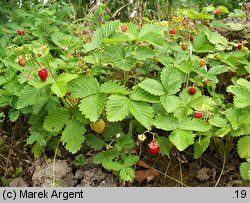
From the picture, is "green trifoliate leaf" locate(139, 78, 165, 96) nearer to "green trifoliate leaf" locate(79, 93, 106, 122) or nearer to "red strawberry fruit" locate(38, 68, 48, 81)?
"green trifoliate leaf" locate(79, 93, 106, 122)

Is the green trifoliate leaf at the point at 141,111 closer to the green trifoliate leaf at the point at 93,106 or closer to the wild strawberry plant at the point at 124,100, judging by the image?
the wild strawberry plant at the point at 124,100

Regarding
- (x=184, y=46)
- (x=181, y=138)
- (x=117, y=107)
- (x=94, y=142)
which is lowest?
(x=94, y=142)

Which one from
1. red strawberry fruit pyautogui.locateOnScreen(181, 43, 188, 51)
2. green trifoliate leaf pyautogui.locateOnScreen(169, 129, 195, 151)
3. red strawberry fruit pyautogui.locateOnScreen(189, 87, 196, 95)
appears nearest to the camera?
green trifoliate leaf pyautogui.locateOnScreen(169, 129, 195, 151)

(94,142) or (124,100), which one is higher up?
(124,100)

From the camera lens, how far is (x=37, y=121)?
2092 mm

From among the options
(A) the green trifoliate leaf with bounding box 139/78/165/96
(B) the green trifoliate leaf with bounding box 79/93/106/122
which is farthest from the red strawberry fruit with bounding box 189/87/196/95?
(B) the green trifoliate leaf with bounding box 79/93/106/122

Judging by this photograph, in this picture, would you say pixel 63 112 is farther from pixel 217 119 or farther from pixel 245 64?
pixel 245 64

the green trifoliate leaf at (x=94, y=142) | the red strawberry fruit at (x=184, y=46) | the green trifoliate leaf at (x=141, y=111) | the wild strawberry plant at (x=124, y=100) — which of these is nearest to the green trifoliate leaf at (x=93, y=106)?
the wild strawberry plant at (x=124, y=100)

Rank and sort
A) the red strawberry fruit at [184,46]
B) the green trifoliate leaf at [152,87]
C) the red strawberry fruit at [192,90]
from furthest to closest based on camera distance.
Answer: the red strawberry fruit at [184,46] < the red strawberry fruit at [192,90] < the green trifoliate leaf at [152,87]

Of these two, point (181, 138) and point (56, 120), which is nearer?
point (181, 138)

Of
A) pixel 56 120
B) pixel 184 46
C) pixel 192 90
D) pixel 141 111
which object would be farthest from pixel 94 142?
pixel 184 46

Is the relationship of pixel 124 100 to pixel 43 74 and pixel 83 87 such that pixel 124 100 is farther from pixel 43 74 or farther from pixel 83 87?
pixel 43 74

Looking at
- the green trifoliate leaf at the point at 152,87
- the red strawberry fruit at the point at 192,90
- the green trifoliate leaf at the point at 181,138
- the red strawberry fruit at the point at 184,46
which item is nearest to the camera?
the green trifoliate leaf at the point at 181,138

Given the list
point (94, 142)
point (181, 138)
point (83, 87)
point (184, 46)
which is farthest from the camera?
point (184, 46)
